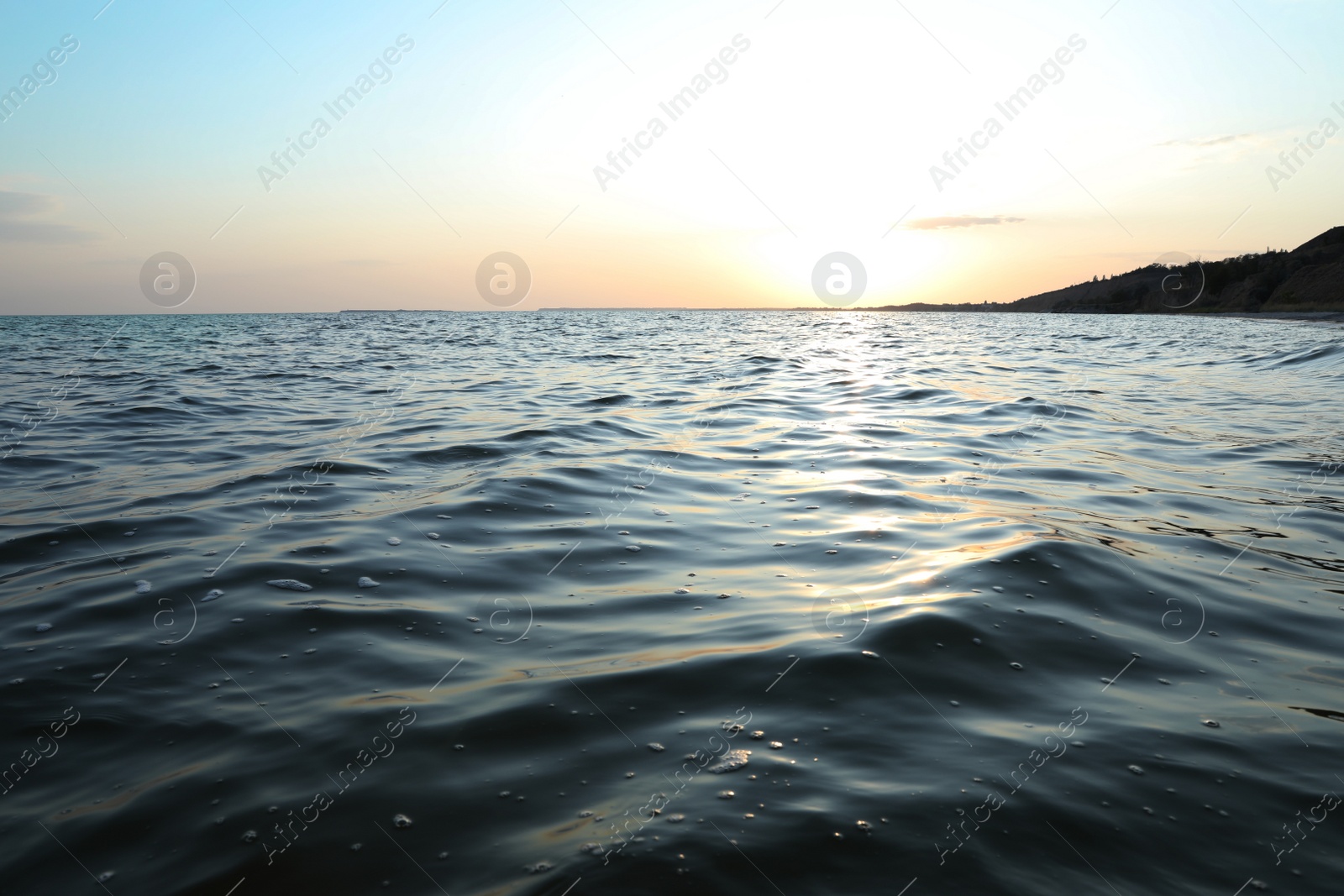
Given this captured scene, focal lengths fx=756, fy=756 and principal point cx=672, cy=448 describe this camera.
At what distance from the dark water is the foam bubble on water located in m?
0.03

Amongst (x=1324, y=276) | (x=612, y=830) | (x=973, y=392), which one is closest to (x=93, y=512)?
(x=612, y=830)

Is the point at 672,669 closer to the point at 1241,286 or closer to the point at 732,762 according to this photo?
the point at 732,762

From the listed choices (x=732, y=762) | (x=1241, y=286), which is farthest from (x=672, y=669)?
(x=1241, y=286)

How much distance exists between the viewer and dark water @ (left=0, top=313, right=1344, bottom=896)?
2.81 meters

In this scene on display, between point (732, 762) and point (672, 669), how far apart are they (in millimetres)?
950

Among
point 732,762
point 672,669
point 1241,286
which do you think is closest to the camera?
point 732,762

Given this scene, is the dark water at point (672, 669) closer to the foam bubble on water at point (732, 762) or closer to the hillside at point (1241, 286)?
the foam bubble on water at point (732, 762)

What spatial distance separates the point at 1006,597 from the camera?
17.3ft

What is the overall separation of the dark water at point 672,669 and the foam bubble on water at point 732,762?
33mm

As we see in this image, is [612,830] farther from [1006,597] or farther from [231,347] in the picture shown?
[231,347]

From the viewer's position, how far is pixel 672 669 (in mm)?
4273

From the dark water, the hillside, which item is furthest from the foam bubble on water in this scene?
the hillside

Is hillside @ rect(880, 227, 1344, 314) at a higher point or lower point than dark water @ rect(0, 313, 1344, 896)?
higher

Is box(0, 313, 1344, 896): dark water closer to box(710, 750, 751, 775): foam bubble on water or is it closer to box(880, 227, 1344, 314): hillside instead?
box(710, 750, 751, 775): foam bubble on water
